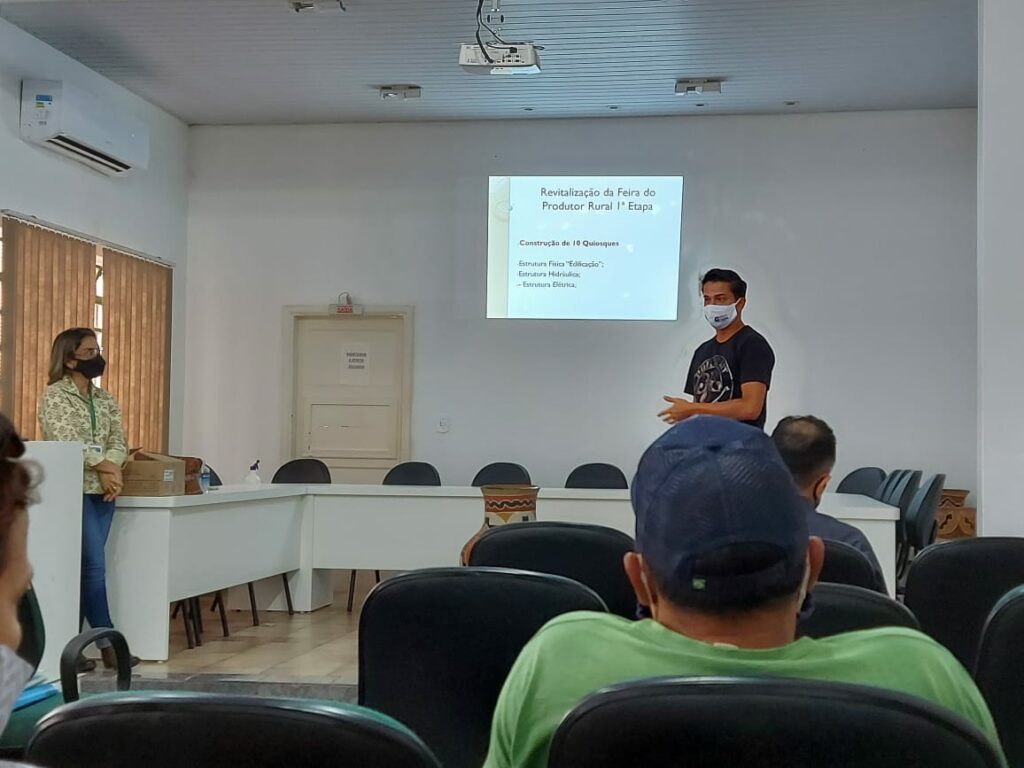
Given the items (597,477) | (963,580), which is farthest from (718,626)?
(597,477)

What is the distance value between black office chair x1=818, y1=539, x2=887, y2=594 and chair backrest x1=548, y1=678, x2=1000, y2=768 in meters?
1.45

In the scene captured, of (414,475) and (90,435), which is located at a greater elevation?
(90,435)

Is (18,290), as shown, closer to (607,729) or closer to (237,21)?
(237,21)

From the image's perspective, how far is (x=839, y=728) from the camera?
3.22 ft

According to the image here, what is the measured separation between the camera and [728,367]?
3881 mm

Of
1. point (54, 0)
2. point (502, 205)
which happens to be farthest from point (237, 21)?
point (502, 205)

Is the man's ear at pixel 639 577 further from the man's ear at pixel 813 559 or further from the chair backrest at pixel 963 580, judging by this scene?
the chair backrest at pixel 963 580

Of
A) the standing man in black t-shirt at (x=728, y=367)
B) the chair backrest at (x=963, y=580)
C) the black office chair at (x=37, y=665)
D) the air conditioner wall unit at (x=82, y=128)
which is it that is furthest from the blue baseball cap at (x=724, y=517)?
the air conditioner wall unit at (x=82, y=128)

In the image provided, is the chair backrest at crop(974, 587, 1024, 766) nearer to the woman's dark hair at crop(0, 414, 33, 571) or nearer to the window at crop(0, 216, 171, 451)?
the woman's dark hair at crop(0, 414, 33, 571)

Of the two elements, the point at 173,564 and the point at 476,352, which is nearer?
the point at 173,564

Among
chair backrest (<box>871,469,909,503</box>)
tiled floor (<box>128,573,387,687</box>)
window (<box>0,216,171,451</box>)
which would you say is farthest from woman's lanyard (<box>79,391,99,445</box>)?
Result: chair backrest (<box>871,469,909,503</box>)

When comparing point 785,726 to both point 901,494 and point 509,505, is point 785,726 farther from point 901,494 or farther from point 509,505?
point 901,494

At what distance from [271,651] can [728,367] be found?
9.27 feet

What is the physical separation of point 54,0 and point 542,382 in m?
4.24
